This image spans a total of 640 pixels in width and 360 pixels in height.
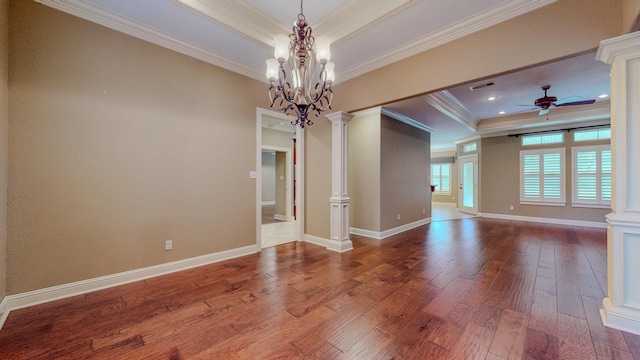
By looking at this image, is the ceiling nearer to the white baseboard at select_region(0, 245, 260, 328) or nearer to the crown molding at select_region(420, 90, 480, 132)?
the crown molding at select_region(420, 90, 480, 132)

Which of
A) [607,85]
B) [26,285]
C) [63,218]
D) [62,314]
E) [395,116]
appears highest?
[607,85]

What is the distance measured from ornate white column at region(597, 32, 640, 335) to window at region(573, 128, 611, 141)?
20.9 ft

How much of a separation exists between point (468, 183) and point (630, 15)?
7705mm

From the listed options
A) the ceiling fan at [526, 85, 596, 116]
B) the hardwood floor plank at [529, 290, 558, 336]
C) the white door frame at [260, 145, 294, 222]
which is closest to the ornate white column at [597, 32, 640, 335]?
the hardwood floor plank at [529, 290, 558, 336]

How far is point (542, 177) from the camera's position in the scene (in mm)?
6852

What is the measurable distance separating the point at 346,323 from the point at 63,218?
3043 mm

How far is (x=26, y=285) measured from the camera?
2.26 m

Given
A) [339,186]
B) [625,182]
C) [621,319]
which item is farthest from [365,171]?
[621,319]

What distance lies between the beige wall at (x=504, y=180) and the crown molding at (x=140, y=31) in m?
7.94

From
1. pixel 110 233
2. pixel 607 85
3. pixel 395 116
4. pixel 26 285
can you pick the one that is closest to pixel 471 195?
pixel 607 85

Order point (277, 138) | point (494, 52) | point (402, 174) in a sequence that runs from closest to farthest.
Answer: point (494, 52)
point (402, 174)
point (277, 138)

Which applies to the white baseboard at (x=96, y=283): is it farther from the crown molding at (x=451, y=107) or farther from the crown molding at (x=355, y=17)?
the crown molding at (x=451, y=107)

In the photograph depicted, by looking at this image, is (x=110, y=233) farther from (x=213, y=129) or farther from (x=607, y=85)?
(x=607, y=85)

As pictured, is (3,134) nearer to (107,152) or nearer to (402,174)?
(107,152)
